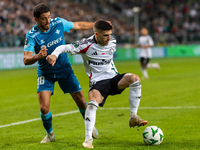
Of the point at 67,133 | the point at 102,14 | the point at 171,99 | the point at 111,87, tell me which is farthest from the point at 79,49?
the point at 102,14

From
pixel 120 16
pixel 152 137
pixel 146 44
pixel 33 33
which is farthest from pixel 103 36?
pixel 120 16

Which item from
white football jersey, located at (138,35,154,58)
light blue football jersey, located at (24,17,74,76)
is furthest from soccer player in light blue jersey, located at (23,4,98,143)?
white football jersey, located at (138,35,154,58)

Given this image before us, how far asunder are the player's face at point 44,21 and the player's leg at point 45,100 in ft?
2.79

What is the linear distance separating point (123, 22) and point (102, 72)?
34.8m

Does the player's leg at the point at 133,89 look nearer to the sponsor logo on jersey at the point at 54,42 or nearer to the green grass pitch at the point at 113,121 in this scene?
the green grass pitch at the point at 113,121

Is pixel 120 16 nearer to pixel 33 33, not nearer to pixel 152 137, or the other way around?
pixel 33 33

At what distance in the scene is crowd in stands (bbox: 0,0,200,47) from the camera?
2475 centimetres

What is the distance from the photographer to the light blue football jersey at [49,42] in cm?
560

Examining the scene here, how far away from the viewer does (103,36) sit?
5215mm

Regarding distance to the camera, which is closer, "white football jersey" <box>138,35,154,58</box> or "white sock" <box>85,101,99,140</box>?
"white sock" <box>85,101,99,140</box>

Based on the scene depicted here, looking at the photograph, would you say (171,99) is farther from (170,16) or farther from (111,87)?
(170,16)

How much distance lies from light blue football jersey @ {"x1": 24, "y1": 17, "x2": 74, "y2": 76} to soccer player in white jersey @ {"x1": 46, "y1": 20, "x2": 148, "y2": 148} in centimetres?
52

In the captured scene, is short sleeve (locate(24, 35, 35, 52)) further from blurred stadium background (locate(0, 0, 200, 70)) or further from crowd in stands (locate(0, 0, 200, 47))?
crowd in stands (locate(0, 0, 200, 47))

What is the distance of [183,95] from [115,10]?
32.0m
